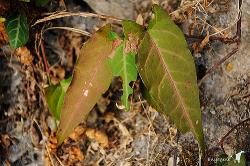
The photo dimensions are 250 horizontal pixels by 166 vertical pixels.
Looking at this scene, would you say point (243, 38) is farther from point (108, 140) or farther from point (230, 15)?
point (108, 140)

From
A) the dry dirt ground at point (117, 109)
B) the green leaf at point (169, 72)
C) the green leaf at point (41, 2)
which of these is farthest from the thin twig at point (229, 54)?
the green leaf at point (41, 2)

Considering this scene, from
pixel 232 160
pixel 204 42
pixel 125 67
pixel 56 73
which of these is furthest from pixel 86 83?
pixel 232 160

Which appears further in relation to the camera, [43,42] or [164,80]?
[43,42]

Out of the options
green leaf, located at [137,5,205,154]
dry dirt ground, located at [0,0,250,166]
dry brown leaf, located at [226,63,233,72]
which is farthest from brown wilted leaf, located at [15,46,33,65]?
dry brown leaf, located at [226,63,233,72]

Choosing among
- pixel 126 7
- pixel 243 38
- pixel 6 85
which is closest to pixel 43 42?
pixel 6 85

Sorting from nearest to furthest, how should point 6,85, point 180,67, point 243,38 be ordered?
point 180,67 < point 6,85 < point 243,38

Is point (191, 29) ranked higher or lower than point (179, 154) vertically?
higher
